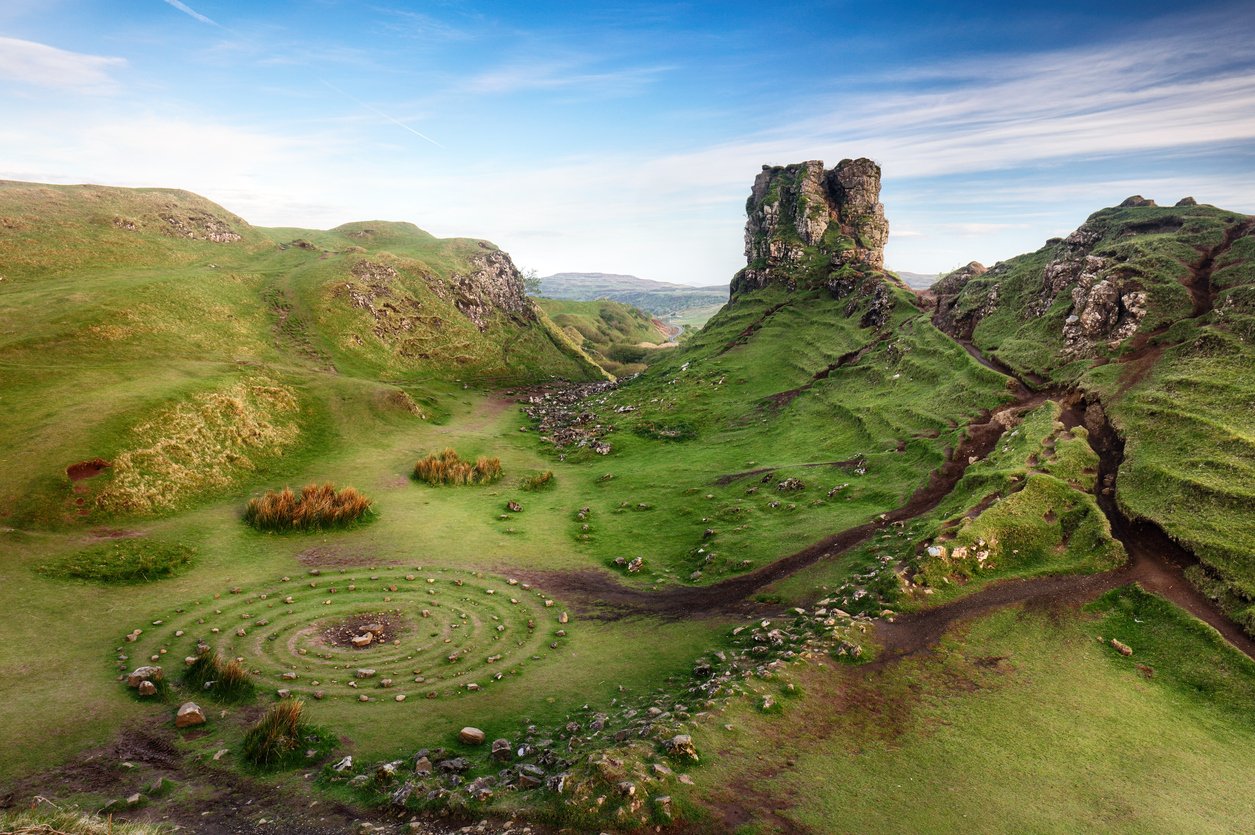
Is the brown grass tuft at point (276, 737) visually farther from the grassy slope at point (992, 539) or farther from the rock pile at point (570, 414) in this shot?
the rock pile at point (570, 414)

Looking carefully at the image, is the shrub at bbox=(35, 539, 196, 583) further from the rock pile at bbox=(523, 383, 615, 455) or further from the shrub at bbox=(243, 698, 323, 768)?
the rock pile at bbox=(523, 383, 615, 455)

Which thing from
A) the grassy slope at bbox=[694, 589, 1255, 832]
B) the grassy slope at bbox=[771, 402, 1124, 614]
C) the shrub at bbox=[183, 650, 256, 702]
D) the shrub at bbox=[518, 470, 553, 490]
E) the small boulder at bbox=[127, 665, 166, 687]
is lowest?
the shrub at bbox=[518, 470, 553, 490]

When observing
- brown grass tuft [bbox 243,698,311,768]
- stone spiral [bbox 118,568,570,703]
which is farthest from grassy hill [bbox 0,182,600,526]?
brown grass tuft [bbox 243,698,311,768]

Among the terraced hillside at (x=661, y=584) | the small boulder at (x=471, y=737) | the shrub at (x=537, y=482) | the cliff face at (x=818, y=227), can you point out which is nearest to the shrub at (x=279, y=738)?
the terraced hillside at (x=661, y=584)

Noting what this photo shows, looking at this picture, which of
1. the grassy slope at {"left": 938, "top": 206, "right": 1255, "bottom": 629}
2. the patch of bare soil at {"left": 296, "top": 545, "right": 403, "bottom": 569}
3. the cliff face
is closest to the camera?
the grassy slope at {"left": 938, "top": 206, "right": 1255, "bottom": 629}

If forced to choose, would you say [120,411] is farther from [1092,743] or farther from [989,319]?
[989,319]

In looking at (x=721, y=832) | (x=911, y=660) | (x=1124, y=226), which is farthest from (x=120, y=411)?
(x=1124, y=226)
